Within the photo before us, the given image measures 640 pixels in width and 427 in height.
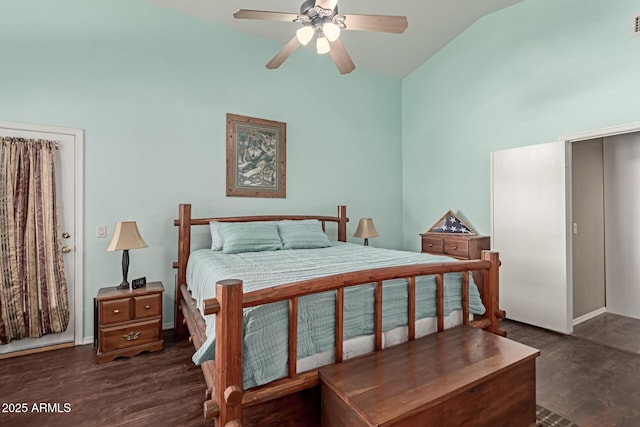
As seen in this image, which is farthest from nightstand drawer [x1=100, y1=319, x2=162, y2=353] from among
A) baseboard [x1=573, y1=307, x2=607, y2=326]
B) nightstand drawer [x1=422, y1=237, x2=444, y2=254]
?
baseboard [x1=573, y1=307, x2=607, y2=326]

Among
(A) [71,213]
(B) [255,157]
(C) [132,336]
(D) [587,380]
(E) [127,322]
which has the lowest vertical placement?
(D) [587,380]

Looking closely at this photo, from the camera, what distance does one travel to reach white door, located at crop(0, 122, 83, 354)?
285 centimetres

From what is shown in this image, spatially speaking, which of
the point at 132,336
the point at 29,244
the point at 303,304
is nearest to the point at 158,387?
the point at 132,336

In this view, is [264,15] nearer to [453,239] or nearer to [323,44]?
[323,44]

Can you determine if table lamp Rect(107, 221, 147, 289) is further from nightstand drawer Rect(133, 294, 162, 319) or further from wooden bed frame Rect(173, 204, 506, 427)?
wooden bed frame Rect(173, 204, 506, 427)

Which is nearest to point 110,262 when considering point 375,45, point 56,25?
point 56,25

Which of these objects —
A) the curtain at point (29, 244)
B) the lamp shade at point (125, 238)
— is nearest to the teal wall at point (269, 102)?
the curtain at point (29, 244)

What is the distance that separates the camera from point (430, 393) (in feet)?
4.45

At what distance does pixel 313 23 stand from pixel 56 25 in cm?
242

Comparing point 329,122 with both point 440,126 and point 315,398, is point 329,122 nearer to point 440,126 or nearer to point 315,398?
point 440,126

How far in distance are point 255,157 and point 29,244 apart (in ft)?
7.30

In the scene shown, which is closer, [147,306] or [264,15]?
[264,15]

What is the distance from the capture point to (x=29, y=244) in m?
2.66

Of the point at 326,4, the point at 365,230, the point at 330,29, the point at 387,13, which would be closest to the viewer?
the point at 326,4
